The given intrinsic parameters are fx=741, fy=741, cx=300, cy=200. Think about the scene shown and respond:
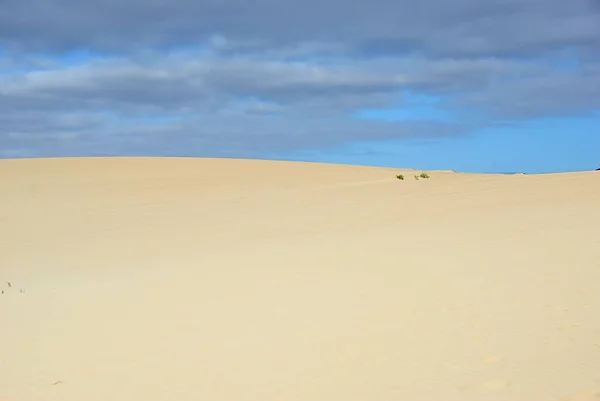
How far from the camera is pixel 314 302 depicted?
7.98 metres

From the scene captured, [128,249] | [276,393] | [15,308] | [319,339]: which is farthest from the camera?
[128,249]

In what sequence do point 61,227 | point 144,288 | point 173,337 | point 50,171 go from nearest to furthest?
point 173,337 → point 144,288 → point 61,227 → point 50,171

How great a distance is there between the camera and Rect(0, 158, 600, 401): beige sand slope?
5434mm

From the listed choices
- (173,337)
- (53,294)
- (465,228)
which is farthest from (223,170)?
(173,337)

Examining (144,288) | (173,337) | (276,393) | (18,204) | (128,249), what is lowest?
(276,393)

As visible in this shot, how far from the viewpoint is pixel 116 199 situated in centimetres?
2227

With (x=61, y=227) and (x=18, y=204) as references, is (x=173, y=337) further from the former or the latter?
(x=18, y=204)

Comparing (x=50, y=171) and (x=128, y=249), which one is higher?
(x=50, y=171)

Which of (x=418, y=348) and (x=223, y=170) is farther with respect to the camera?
(x=223, y=170)

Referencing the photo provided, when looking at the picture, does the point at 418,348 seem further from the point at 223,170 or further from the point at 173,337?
the point at 223,170

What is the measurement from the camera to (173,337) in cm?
697

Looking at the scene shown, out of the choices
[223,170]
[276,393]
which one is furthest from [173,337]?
[223,170]

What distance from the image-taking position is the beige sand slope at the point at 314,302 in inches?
214

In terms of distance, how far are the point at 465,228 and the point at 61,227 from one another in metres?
9.54
